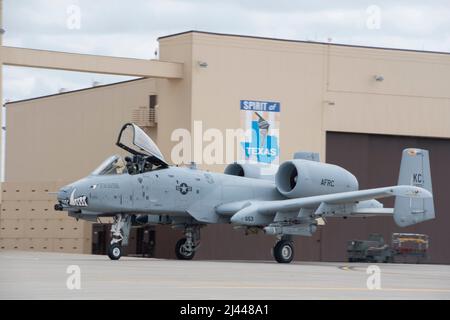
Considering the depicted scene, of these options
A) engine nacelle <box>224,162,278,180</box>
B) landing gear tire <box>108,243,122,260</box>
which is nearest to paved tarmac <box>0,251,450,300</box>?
landing gear tire <box>108,243,122,260</box>

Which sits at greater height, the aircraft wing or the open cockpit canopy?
the open cockpit canopy

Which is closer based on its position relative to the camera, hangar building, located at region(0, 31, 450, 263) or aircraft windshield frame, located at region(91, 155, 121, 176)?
aircraft windshield frame, located at region(91, 155, 121, 176)

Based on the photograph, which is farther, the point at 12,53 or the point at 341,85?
the point at 341,85

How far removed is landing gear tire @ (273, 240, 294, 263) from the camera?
1100 inches

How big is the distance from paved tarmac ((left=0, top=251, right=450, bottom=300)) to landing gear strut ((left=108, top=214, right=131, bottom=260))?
344 centimetres

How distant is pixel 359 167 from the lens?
3866 centimetres

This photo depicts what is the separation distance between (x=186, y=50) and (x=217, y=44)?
1.14 m

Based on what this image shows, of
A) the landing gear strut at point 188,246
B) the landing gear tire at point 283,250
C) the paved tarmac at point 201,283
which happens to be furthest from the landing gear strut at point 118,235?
the landing gear tire at point 283,250

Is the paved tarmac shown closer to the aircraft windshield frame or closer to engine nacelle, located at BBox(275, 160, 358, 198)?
the aircraft windshield frame

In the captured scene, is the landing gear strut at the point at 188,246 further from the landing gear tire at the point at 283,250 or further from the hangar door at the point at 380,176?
the hangar door at the point at 380,176

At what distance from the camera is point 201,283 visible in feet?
56.6
